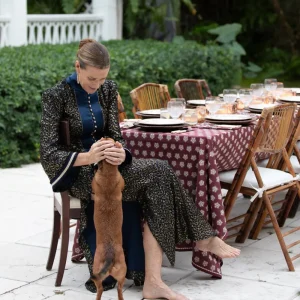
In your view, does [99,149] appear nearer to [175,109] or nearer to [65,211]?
[65,211]

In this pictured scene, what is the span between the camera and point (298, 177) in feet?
17.5

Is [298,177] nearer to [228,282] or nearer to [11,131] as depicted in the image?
[228,282]

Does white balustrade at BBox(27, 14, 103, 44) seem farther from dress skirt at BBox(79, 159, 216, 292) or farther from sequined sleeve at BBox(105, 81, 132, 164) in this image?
dress skirt at BBox(79, 159, 216, 292)

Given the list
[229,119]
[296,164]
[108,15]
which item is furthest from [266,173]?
[108,15]

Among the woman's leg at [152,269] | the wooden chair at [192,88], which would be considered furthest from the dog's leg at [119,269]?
the wooden chair at [192,88]

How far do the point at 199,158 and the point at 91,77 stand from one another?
2.63ft

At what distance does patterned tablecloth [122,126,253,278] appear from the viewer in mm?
4602

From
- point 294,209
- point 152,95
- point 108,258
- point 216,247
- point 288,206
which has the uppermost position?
point 152,95

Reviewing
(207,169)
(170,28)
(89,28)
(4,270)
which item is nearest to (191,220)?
(207,169)

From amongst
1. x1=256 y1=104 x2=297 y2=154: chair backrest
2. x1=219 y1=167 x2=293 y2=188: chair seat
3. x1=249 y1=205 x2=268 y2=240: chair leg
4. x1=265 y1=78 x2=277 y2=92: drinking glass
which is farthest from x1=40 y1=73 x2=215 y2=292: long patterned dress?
x1=265 y1=78 x2=277 y2=92: drinking glass

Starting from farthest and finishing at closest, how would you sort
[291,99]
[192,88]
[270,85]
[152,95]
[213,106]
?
[192,88], [270,85], [152,95], [291,99], [213,106]

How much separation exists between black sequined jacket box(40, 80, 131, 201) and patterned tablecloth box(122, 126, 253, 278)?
44 centimetres

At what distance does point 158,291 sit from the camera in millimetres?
4293

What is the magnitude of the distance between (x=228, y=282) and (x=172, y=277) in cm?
32
